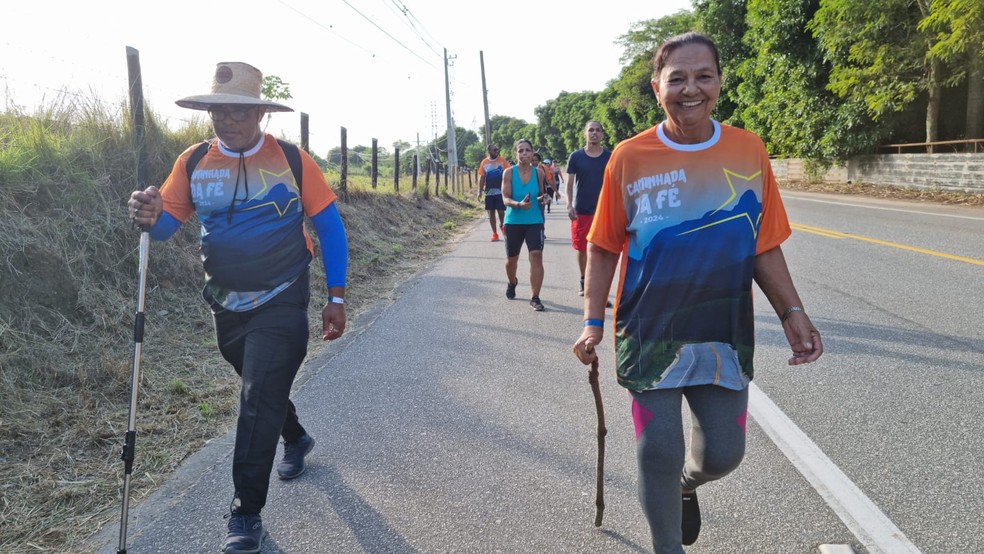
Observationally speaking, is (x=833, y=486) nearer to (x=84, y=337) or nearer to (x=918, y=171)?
(x=84, y=337)

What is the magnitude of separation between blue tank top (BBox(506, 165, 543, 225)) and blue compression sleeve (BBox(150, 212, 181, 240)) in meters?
5.00

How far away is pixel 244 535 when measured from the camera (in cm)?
296

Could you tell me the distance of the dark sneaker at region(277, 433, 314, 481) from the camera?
3719 millimetres

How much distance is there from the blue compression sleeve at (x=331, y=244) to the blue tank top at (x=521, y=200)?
4.74m

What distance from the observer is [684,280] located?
239 cm

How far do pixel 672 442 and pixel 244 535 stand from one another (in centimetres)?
179

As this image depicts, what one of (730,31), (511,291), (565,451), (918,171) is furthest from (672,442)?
(730,31)

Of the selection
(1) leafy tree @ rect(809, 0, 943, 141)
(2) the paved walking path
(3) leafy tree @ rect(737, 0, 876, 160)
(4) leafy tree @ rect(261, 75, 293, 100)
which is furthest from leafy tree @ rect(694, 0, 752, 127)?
(2) the paved walking path

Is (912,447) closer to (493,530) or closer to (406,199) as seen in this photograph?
(493,530)

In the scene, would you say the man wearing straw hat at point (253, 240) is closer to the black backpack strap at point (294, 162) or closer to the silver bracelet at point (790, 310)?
the black backpack strap at point (294, 162)

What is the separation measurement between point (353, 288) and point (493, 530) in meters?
6.54

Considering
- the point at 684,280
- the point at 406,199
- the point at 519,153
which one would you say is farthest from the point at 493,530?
the point at 406,199

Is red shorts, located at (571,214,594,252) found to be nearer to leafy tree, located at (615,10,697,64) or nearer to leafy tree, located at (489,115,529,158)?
leafy tree, located at (615,10,697,64)

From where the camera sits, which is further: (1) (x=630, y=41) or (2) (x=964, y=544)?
(1) (x=630, y=41)
